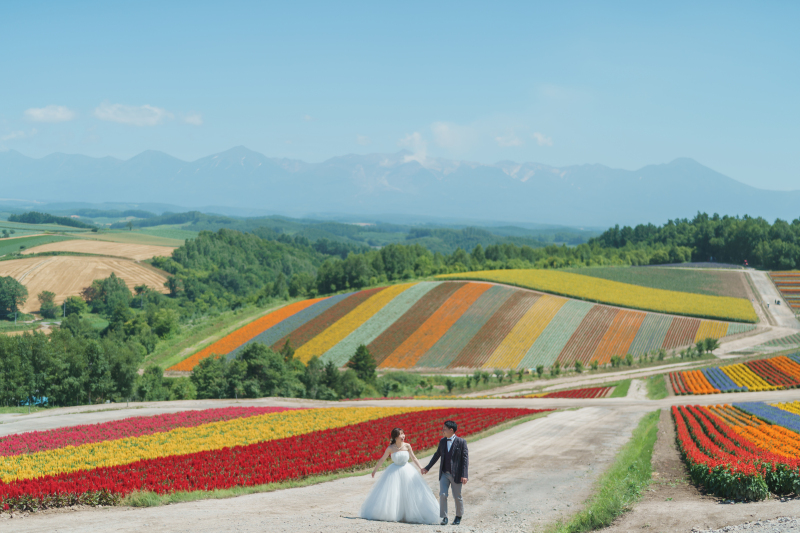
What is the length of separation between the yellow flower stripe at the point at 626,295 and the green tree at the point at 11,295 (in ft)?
319

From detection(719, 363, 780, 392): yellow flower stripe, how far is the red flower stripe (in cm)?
4318

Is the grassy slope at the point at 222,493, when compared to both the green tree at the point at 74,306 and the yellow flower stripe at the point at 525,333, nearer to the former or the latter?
the yellow flower stripe at the point at 525,333

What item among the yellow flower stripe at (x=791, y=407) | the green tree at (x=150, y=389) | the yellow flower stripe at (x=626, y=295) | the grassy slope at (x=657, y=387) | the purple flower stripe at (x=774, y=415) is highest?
the yellow flower stripe at (x=626, y=295)

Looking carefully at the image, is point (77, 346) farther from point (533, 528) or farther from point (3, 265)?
point (3, 265)

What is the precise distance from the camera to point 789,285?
372 ft

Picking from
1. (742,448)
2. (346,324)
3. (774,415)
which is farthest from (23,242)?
(742,448)

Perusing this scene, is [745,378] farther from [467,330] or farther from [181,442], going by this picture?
[181,442]

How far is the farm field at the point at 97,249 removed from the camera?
569 feet

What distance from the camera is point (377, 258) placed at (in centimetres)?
15225

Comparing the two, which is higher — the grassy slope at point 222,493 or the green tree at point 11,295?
the grassy slope at point 222,493

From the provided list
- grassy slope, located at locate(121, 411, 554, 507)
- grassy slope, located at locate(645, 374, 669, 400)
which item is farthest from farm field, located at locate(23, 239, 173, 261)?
grassy slope, located at locate(121, 411, 554, 507)

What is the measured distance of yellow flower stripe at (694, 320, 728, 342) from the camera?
79875 mm

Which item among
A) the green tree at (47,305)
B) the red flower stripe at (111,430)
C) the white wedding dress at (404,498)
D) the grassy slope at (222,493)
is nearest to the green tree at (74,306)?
the green tree at (47,305)

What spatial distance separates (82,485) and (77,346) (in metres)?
38.6
